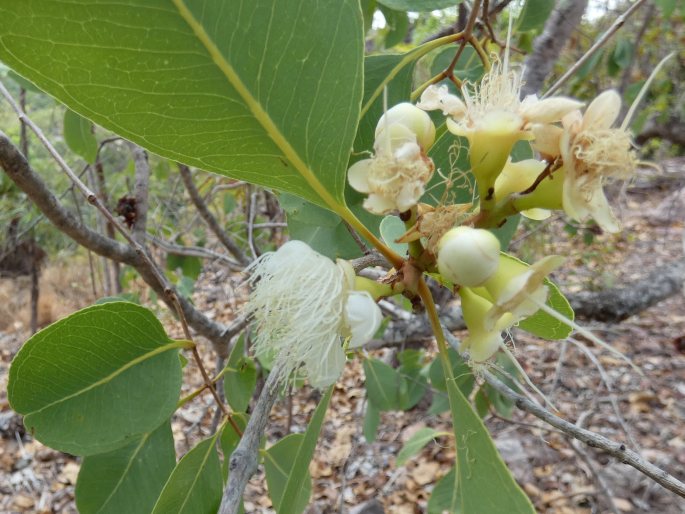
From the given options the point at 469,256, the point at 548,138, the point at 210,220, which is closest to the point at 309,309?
the point at 469,256

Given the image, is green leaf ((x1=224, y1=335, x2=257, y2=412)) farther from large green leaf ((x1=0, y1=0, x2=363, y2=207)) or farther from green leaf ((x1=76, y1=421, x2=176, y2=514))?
large green leaf ((x1=0, y1=0, x2=363, y2=207))

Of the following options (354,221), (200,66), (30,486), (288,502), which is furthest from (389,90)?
(30,486)

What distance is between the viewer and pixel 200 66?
50 centimetres

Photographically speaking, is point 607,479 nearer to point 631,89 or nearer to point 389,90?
point 631,89

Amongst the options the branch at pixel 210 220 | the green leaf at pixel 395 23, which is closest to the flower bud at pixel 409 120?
the green leaf at pixel 395 23

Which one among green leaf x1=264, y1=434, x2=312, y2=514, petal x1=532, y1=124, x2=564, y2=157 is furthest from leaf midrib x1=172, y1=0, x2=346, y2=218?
green leaf x1=264, y1=434, x2=312, y2=514

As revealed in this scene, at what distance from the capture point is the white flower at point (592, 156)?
0.58m

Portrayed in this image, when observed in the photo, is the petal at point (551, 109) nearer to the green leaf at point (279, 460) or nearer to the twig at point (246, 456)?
the twig at point (246, 456)

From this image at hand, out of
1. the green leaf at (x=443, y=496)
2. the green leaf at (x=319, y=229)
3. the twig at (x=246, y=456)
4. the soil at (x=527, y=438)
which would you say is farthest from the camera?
the soil at (x=527, y=438)

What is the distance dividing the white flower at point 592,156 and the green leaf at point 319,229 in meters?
0.43

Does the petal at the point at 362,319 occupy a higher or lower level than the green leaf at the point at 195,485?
higher

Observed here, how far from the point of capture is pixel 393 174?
1.96 ft

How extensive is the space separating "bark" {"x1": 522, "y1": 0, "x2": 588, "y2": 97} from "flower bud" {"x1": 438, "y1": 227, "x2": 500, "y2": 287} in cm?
132

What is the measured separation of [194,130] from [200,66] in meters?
0.07
